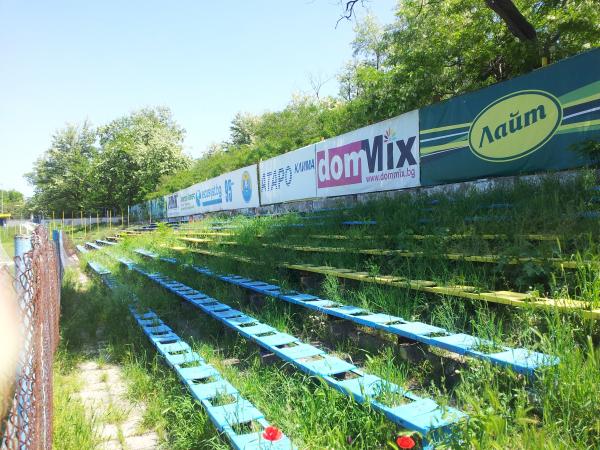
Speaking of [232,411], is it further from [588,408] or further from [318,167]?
[318,167]

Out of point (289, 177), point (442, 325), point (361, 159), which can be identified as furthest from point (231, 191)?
point (442, 325)

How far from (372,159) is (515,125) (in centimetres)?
278

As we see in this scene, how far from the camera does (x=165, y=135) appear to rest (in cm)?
3912

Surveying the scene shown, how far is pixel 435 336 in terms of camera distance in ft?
9.07

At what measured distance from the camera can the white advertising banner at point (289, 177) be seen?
375 inches

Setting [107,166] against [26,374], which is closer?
[26,374]

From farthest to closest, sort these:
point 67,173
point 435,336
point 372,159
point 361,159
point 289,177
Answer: point 67,173 → point 289,177 → point 361,159 → point 372,159 → point 435,336

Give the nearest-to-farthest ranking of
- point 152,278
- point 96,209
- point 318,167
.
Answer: point 152,278
point 318,167
point 96,209

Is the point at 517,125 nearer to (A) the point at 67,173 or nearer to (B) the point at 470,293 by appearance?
(B) the point at 470,293

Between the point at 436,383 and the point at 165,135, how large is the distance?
40216 millimetres

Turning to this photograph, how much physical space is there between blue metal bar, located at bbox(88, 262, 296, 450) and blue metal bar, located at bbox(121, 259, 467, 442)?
1.55ft

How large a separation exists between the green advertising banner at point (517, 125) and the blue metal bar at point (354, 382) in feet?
11.4

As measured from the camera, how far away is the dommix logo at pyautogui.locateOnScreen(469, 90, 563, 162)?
4.60 metres

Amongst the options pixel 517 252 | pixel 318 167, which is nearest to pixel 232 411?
pixel 517 252
